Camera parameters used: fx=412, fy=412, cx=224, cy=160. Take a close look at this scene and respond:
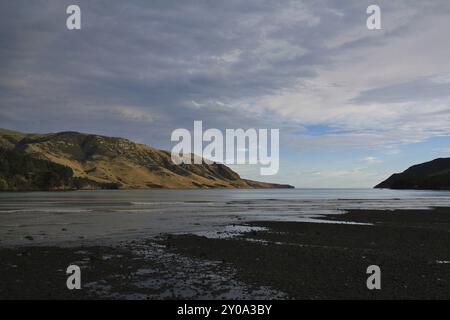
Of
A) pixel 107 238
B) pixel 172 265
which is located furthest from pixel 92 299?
pixel 107 238

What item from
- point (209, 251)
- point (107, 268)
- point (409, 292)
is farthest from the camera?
point (209, 251)

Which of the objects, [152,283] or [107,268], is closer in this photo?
[152,283]

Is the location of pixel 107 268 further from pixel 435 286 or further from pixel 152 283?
pixel 435 286

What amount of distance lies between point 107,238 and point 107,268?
1379cm

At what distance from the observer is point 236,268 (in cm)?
2261

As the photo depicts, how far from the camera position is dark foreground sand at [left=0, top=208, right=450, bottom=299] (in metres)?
17.4

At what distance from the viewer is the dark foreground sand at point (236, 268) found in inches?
684

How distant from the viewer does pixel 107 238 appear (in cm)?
3534

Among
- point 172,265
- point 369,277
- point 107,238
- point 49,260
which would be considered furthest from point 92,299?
point 107,238

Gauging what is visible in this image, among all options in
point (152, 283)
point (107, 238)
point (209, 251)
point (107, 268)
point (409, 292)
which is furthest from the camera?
point (107, 238)
